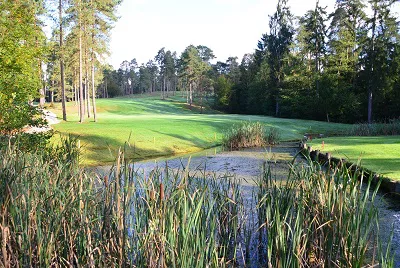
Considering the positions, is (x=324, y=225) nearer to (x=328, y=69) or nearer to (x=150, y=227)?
(x=150, y=227)

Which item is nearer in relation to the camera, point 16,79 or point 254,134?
point 16,79

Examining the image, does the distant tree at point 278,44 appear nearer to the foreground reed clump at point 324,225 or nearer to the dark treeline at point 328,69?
the dark treeline at point 328,69

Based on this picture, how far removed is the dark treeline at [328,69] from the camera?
111 ft

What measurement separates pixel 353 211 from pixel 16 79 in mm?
8373

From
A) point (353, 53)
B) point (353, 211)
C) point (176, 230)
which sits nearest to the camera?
point (176, 230)

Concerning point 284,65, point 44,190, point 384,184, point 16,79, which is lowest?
point 384,184

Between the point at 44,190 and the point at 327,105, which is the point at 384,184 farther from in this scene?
the point at 327,105

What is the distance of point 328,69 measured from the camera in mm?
38750

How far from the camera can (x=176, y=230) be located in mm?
2984

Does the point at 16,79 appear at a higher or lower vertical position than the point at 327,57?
lower

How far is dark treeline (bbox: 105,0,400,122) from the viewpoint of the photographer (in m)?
33.8

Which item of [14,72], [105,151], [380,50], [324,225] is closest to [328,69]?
[380,50]

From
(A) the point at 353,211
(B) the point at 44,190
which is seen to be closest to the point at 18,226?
(B) the point at 44,190

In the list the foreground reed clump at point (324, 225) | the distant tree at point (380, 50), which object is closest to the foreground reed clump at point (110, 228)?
the foreground reed clump at point (324, 225)
